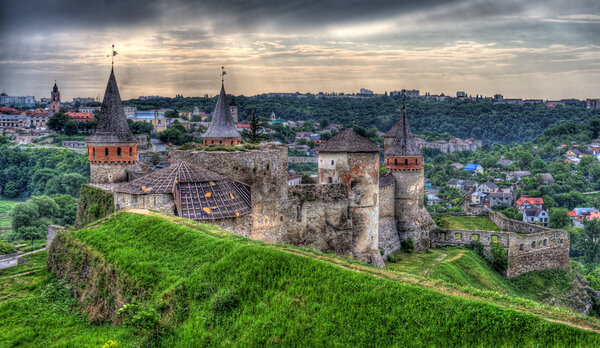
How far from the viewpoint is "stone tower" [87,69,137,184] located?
1115 inches

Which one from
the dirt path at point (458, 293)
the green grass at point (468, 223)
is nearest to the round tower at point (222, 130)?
the green grass at point (468, 223)

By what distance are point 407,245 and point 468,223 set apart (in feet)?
36.8

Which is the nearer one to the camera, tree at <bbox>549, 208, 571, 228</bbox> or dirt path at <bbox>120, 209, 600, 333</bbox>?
dirt path at <bbox>120, 209, 600, 333</bbox>

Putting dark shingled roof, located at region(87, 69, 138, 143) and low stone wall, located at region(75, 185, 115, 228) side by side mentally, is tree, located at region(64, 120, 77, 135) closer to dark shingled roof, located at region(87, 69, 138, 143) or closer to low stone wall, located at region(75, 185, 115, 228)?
dark shingled roof, located at region(87, 69, 138, 143)

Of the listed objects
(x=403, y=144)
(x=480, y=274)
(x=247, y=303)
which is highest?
(x=403, y=144)

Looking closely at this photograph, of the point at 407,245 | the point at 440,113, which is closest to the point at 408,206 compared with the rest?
the point at 407,245

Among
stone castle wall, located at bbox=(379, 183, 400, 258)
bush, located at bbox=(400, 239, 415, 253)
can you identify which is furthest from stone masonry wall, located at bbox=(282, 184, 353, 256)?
bush, located at bbox=(400, 239, 415, 253)

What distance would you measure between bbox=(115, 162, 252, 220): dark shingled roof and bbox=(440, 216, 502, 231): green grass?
80.7ft

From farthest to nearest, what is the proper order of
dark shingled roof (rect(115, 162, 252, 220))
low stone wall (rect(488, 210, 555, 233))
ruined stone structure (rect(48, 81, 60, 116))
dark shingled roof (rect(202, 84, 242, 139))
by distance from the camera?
ruined stone structure (rect(48, 81, 60, 116)) → low stone wall (rect(488, 210, 555, 233)) → dark shingled roof (rect(202, 84, 242, 139)) → dark shingled roof (rect(115, 162, 252, 220))

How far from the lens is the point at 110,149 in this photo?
28375 millimetres

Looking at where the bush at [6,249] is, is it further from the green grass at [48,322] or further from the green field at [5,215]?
the green grass at [48,322]

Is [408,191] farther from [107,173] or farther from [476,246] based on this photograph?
[107,173]

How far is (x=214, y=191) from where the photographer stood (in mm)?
17641

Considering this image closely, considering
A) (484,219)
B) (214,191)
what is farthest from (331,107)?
(214,191)
